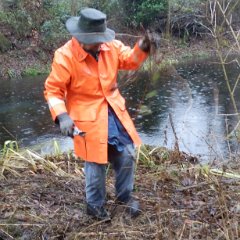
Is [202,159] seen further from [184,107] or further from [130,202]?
[184,107]

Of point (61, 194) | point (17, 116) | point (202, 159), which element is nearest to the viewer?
point (61, 194)

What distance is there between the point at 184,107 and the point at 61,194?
7278 millimetres

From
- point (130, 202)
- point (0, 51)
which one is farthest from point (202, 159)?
point (0, 51)

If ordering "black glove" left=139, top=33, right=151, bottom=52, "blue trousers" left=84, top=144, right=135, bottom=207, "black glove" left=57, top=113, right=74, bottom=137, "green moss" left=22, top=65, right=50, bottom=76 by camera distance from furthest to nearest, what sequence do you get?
"green moss" left=22, top=65, right=50, bottom=76
"blue trousers" left=84, top=144, right=135, bottom=207
"black glove" left=139, top=33, right=151, bottom=52
"black glove" left=57, top=113, right=74, bottom=137

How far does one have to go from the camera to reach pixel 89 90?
3.86 metres

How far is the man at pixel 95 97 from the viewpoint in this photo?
378 cm

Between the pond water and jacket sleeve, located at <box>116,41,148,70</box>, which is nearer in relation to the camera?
jacket sleeve, located at <box>116,41,148,70</box>

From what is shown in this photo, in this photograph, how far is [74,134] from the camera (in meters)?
3.72

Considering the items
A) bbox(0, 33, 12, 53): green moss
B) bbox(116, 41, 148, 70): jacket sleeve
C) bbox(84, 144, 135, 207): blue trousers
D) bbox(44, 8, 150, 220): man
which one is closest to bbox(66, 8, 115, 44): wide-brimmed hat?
bbox(44, 8, 150, 220): man

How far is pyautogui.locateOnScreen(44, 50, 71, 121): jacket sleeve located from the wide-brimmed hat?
20 centimetres

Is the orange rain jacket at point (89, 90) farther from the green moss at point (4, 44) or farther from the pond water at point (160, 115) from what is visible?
the green moss at point (4, 44)

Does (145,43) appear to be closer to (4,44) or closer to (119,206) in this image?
(119,206)

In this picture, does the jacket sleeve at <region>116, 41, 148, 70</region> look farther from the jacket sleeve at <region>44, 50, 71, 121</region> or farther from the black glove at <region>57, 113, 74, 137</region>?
the black glove at <region>57, 113, 74, 137</region>

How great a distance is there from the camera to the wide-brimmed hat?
377 centimetres
